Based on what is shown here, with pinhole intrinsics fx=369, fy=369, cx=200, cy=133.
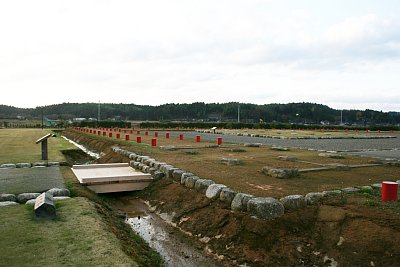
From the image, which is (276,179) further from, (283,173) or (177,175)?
(177,175)

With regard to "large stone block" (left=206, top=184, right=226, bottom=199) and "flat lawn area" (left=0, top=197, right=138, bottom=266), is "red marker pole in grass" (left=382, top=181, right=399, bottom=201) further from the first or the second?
"flat lawn area" (left=0, top=197, right=138, bottom=266)

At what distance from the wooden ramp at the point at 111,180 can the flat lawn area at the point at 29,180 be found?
2.35 feet

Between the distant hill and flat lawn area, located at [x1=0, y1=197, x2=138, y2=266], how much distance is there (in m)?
90.5

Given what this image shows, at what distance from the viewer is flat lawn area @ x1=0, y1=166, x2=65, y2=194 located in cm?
867

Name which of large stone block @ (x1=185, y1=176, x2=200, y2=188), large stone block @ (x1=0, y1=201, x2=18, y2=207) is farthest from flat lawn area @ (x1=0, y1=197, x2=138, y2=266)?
large stone block @ (x1=185, y1=176, x2=200, y2=188)

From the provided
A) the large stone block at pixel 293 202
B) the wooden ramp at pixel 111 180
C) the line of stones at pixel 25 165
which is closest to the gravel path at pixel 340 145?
the wooden ramp at pixel 111 180

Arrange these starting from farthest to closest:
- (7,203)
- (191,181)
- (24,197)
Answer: (191,181)
(24,197)
(7,203)

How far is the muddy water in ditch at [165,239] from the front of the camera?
643 centimetres

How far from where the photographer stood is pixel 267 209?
6.71 metres

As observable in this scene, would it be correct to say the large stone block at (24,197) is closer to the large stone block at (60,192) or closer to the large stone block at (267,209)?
the large stone block at (60,192)

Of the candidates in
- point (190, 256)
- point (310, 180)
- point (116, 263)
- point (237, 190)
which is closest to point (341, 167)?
point (310, 180)

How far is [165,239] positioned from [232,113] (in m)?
97.8

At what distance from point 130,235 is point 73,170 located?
233 inches

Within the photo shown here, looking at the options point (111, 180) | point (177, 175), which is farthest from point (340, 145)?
point (111, 180)
